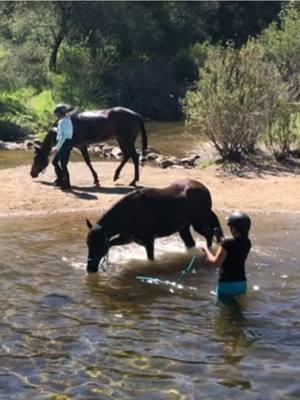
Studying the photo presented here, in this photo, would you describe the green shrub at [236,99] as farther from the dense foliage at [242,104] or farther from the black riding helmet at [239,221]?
the black riding helmet at [239,221]

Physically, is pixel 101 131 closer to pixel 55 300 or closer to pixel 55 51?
pixel 55 300

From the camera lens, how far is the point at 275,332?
822 centimetres

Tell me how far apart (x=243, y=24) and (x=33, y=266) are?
40.2m

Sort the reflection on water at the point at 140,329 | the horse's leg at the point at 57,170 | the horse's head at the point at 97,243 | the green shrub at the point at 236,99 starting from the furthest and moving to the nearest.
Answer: the green shrub at the point at 236,99
the horse's leg at the point at 57,170
the horse's head at the point at 97,243
the reflection on water at the point at 140,329

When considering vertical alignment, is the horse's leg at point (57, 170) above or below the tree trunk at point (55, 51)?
below

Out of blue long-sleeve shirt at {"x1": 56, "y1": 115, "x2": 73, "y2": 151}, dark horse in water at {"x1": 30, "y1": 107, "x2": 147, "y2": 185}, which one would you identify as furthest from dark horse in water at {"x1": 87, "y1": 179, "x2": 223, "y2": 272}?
dark horse in water at {"x1": 30, "y1": 107, "x2": 147, "y2": 185}

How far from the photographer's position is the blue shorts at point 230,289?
8.73 meters

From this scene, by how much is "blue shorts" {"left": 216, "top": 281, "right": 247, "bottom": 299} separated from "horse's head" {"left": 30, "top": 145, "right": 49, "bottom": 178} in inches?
366

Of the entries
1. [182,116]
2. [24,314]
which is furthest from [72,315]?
[182,116]

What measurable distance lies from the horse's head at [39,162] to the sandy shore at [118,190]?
19 cm

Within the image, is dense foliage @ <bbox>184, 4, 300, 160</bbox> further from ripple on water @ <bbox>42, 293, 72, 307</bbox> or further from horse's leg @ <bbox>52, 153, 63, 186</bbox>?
ripple on water @ <bbox>42, 293, 72, 307</bbox>

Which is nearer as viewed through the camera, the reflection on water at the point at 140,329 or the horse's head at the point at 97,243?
the reflection on water at the point at 140,329

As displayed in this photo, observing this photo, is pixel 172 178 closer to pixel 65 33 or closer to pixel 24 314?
pixel 24 314

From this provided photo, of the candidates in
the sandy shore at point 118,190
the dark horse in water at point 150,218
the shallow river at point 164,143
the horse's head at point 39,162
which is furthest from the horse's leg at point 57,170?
the dark horse in water at point 150,218
